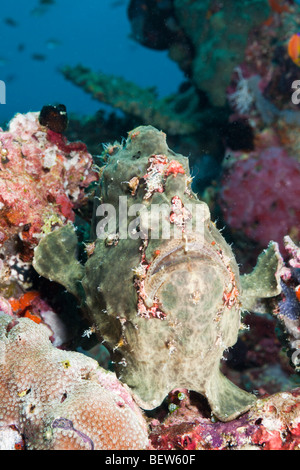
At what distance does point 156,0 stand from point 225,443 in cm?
1440

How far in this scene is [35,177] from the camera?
4781mm

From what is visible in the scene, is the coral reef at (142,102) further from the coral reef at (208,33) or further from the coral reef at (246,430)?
the coral reef at (246,430)

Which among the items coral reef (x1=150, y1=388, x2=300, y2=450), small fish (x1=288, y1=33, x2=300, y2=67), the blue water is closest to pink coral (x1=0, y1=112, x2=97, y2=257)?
coral reef (x1=150, y1=388, x2=300, y2=450)

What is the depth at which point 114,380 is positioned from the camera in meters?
2.90

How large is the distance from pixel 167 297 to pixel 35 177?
2.97 metres

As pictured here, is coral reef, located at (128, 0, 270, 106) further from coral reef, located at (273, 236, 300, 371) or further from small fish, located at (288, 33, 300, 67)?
coral reef, located at (273, 236, 300, 371)

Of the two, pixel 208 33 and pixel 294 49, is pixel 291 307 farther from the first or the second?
pixel 208 33

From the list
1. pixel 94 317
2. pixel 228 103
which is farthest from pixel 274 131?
pixel 94 317

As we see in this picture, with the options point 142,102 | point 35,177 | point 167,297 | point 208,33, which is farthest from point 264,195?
point 167,297

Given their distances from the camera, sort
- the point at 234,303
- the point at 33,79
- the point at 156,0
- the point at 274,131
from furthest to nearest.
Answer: the point at 33,79, the point at 156,0, the point at 274,131, the point at 234,303

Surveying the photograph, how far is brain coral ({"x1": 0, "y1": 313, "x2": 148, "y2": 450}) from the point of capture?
2.38 metres

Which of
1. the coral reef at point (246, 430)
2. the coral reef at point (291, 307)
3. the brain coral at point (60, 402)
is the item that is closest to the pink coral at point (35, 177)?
the brain coral at point (60, 402)

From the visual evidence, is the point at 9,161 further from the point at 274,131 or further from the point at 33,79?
the point at 33,79

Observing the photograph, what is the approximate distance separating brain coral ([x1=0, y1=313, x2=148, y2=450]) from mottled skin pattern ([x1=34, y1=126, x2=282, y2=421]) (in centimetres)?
35
